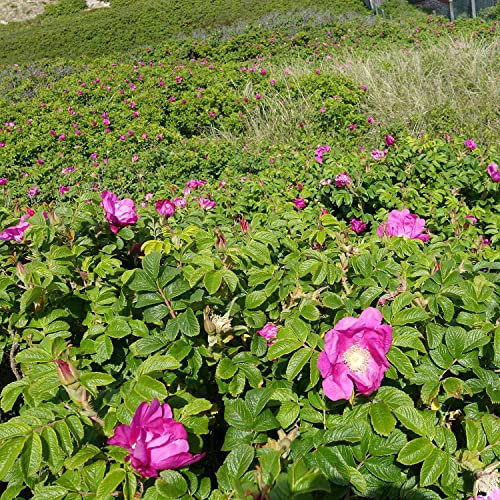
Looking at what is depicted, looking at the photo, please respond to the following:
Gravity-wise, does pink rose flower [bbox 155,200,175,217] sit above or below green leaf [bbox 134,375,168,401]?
below

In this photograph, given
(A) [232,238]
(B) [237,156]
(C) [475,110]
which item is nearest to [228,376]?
(A) [232,238]

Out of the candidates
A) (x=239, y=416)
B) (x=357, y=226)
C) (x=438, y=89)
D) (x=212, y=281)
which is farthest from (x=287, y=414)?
(x=438, y=89)

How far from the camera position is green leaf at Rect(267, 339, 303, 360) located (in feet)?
3.30

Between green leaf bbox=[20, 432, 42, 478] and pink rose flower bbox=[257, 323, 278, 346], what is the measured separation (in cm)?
56

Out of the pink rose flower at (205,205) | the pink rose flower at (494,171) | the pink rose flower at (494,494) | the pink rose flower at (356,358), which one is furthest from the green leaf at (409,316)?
the pink rose flower at (494,171)

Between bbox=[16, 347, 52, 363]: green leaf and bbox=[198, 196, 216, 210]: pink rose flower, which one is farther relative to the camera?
bbox=[198, 196, 216, 210]: pink rose flower

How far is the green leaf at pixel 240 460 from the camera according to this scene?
847 mm

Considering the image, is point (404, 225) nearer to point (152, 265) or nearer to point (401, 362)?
point (401, 362)

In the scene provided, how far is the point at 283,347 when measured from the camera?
3.34 ft

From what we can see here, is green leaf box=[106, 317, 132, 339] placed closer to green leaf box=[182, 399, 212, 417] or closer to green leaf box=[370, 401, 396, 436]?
green leaf box=[182, 399, 212, 417]

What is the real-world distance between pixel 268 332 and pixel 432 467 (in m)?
0.50

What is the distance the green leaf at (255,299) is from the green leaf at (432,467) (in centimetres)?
52

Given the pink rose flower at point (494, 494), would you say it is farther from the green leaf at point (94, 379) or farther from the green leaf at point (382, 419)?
the green leaf at point (94, 379)

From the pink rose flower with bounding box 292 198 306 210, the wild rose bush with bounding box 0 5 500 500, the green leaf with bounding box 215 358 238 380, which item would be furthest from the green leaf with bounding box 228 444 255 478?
the pink rose flower with bounding box 292 198 306 210
